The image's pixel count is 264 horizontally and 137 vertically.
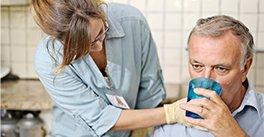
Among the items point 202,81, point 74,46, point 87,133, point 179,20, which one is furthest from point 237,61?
point 179,20

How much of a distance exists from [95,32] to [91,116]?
438 millimetres

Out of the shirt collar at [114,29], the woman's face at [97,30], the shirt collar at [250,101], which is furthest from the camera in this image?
the shirt collar at [114,29]

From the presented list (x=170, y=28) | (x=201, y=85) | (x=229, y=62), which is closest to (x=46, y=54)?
(x=201, y=85)

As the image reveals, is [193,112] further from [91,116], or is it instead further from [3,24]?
[3,24]

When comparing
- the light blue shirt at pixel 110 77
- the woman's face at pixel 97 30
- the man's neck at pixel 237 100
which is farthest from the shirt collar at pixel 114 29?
the man's neck at pixel 237 100

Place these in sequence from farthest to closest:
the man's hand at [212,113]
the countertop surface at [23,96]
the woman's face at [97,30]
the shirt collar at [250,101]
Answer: the countertop surface at [23,96]
the shirt collar at [250,101]
the woman's face at [97,30]
the man's hand at [212,113]

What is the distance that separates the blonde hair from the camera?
37.0 inches

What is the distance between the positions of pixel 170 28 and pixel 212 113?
5.20ft

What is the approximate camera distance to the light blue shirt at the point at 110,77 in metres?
1.23

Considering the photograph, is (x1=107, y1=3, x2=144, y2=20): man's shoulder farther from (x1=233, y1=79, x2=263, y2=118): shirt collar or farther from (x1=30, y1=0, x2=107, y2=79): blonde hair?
(x1=233, y1=79, x2=263, y2=118): shirt collar

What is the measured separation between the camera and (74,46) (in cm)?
98

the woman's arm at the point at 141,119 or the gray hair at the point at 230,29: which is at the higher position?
the gray hair at the point at 230,29

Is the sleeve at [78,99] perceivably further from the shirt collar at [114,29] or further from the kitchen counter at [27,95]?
the kitchen counter at [27,95]

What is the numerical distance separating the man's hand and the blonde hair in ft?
1.46
